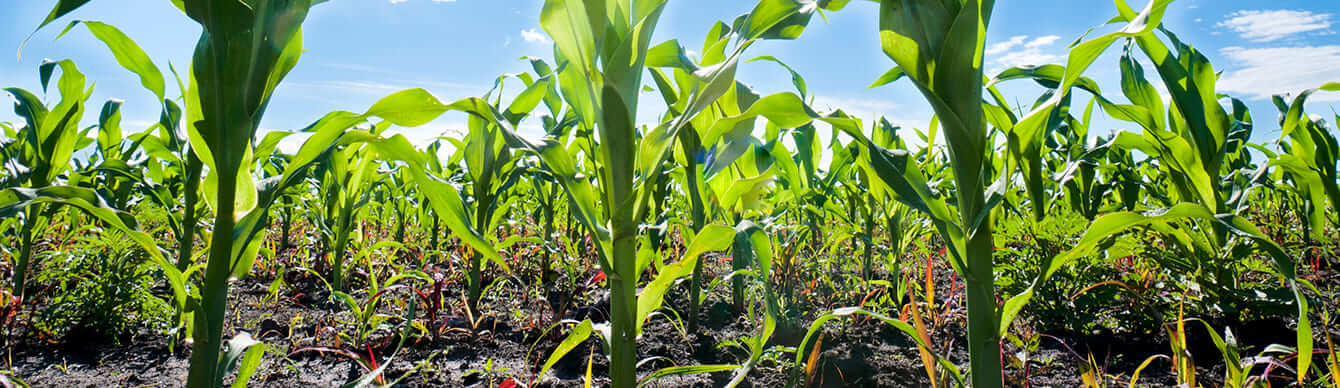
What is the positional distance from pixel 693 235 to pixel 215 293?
1.52m

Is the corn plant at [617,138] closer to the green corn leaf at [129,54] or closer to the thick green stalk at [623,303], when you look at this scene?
the thick green stalk at [623,303]

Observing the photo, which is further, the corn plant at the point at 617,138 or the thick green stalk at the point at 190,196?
the thick green stalk at the point at 190,196

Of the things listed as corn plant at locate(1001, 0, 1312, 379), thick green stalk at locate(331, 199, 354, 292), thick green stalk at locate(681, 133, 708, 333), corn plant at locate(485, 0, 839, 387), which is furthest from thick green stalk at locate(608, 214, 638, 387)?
thick green stalk at locate(331, 199, 354, 292)

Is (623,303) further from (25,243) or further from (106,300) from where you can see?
(25,243)

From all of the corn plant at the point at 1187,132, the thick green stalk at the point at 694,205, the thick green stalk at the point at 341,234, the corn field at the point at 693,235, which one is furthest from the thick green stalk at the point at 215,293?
the corn plant at the point at 1187,132

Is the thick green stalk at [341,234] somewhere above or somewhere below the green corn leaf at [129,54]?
below

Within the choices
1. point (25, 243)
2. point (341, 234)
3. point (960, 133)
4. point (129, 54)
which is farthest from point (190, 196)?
point (960, 133)

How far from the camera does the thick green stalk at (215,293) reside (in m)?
1.08

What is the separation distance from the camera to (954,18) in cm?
113

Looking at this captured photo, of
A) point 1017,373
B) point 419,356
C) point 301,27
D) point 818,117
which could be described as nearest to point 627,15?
point 818,117

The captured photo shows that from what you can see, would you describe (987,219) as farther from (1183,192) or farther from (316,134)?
(1183,192)

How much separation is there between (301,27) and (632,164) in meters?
0.73

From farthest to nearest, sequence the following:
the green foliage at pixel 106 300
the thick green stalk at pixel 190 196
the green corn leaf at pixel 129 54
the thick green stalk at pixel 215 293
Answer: the green foliage at pixel 106 300 → the thick green stalk at pixel 190 196 → the green corn leaf at pixel 129 54 → the thick green stalk at pixel 215 293

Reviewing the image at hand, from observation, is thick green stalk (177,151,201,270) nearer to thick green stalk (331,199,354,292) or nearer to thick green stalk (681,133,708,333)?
thick green stalk (331,199,354,292)
